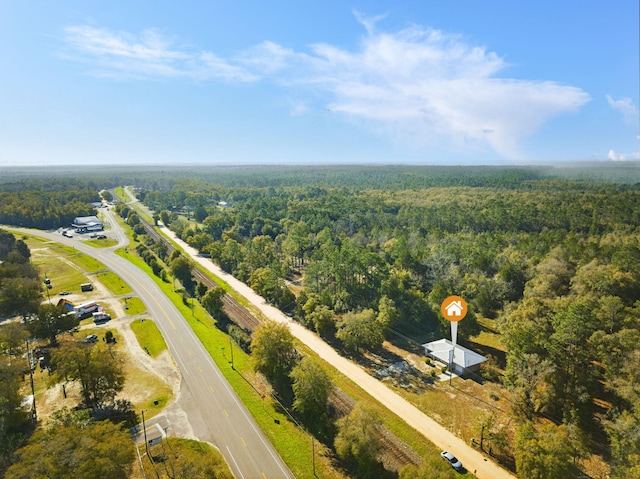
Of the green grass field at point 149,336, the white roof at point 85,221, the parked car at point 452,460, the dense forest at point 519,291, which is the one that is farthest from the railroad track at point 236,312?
the white roof at point 85,221

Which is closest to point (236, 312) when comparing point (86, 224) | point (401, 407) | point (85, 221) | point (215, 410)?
point (215, 410)

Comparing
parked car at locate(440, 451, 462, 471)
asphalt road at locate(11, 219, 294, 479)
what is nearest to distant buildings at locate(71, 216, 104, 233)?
asphalt road at locate(11, 219, 294, 479)

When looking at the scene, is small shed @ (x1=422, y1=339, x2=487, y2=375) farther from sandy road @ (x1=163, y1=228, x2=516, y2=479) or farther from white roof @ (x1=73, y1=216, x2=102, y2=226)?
white roof @ (x1=73, y1=216, x2=102, y2=226)

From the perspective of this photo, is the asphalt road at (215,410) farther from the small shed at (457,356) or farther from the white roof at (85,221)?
the white roof at (85,221)

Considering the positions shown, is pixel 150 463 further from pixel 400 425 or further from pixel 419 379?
pixel 419 379

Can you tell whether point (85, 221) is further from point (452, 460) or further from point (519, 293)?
point (452, 460)

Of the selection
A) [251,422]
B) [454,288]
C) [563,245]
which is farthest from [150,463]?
[563,245]
